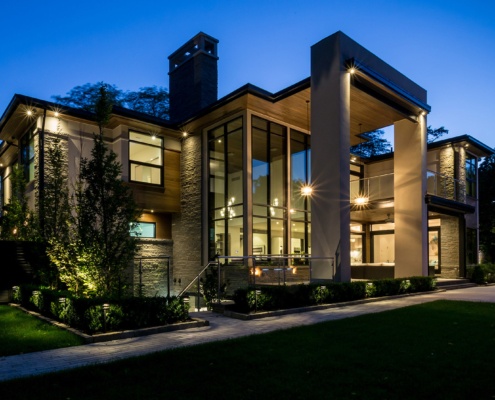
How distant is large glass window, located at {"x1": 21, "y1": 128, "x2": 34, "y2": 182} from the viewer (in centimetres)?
1620

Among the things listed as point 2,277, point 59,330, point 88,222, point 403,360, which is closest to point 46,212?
point 2,277

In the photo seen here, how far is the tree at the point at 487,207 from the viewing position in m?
25.5

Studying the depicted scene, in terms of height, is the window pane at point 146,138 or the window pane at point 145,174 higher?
the window pane at point 146,138

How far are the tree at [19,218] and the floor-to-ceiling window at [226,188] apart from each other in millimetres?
6669

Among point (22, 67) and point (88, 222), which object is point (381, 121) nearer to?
point (88, 222)

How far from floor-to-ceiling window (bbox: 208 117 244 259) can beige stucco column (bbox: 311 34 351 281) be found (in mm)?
4177

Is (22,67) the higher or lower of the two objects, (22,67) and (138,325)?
the higher

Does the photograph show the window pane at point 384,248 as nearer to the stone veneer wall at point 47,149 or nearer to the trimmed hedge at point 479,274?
the trimmed hedge at point 479,274

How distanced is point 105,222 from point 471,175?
65.7 feet

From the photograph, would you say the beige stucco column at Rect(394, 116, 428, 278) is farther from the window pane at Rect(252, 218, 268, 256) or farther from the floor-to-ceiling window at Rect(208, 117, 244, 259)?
the floor-to-ceiling window at Rect(208, 117, 244, 259)

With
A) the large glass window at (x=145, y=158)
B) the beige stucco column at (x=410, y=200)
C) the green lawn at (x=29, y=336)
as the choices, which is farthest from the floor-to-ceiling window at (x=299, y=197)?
the green lawn at (x=29, y=336)

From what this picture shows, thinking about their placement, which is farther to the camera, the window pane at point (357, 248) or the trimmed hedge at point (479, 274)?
the window pane at point (357, 248)

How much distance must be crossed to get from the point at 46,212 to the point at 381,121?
12.7 metres

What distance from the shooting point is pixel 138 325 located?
297 inches
